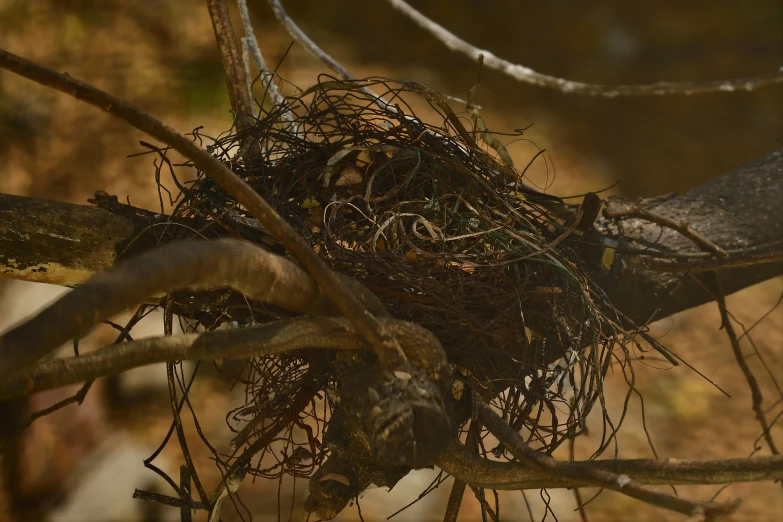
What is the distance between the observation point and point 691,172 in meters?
2.53

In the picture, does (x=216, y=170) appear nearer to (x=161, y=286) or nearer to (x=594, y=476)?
(x=161, y=286)

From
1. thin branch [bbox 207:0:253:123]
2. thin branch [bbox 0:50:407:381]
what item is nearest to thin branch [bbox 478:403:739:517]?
thin branch [bbox 0:50:407:381]

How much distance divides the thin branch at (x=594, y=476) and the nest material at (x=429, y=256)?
47mm

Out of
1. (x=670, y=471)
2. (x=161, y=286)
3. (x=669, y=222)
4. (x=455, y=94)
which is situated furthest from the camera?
(x=455, y=94)

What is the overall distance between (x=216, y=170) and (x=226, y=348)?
0.15 meters

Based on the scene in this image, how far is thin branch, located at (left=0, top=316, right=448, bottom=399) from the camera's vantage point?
1.85 feet

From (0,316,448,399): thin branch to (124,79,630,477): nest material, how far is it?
0.06 m

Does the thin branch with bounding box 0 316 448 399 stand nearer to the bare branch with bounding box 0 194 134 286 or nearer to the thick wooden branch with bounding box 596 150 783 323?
the bare branch with bounding box 0 194 134 286

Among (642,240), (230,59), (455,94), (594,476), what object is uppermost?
(455,94)

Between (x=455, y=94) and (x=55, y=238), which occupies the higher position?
(x=455, y=94)

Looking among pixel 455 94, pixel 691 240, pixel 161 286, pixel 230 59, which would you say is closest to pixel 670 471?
pixel 161 286

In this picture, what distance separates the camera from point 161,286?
50 centimetres

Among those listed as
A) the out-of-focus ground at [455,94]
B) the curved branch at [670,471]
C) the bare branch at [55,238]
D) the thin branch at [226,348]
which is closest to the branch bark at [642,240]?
the bare branch at [55,238]

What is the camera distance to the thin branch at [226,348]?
564 millimetres
